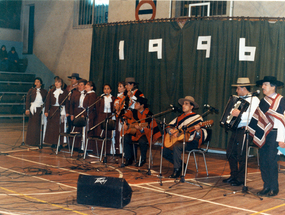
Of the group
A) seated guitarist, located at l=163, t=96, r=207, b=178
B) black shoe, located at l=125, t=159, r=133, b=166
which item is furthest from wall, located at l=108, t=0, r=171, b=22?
black shoe, located at l=125, t=159, r=133, b=166

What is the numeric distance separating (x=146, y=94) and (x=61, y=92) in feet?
6.79

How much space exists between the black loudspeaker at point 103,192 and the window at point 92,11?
27.8ft

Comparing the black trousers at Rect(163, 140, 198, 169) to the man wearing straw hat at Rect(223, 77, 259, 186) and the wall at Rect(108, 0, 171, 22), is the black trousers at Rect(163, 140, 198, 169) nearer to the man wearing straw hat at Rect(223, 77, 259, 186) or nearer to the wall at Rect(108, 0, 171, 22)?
the man wearing straw hat at Rect(223, 77, 259, 186)

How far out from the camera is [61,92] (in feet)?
28.2

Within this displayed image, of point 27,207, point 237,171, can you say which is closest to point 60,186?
point 27,207

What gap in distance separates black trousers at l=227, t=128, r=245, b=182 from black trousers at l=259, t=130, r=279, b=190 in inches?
19.9

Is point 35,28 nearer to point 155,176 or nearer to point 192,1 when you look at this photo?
point 192,1

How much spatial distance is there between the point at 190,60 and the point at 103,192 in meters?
5.12

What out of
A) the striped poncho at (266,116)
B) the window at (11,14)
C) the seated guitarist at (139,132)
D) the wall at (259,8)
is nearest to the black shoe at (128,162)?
the seated guitarist at (139,132)

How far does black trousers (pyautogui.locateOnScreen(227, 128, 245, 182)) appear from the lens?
5623mm

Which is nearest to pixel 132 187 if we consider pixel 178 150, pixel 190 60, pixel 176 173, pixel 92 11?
pixel 176 173

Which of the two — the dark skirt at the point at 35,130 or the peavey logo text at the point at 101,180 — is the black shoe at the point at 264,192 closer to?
the peavey logo text at the point at 101,180

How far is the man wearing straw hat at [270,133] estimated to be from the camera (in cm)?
498

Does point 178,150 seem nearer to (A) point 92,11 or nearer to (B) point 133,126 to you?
(B) point 133,126
